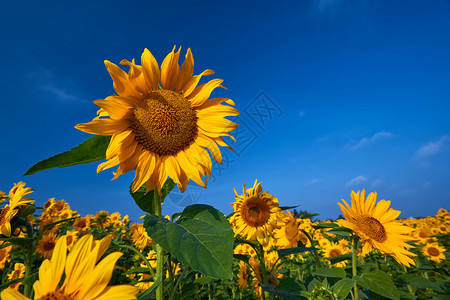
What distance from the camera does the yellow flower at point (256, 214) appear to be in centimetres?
409

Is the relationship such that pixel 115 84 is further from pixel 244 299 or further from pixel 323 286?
pixel 244 299

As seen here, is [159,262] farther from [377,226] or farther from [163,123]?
[377,226]

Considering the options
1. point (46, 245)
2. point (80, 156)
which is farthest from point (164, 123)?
point (46, 245)

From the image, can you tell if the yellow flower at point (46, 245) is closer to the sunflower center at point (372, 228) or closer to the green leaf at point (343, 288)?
the green leaf at point (343, 288)

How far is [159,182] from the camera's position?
5.48 feet

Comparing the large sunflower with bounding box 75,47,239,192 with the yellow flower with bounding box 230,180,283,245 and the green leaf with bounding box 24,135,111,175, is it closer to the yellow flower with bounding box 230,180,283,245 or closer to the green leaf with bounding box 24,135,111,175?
the green leaf with bounding box 24,135,111,175

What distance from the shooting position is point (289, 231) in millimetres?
4102

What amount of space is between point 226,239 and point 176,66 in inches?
48.4

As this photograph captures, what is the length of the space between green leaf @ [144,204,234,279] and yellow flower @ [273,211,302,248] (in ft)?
9.66

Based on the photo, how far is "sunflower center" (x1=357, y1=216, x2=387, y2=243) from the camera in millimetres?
2625

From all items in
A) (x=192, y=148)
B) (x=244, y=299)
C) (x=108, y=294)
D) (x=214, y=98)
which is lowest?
(x=108, y=294)

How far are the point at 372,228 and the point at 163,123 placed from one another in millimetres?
2479

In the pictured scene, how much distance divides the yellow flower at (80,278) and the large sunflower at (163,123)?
0.65 metres

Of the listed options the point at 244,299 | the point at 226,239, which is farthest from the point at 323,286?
the point at 244,299
